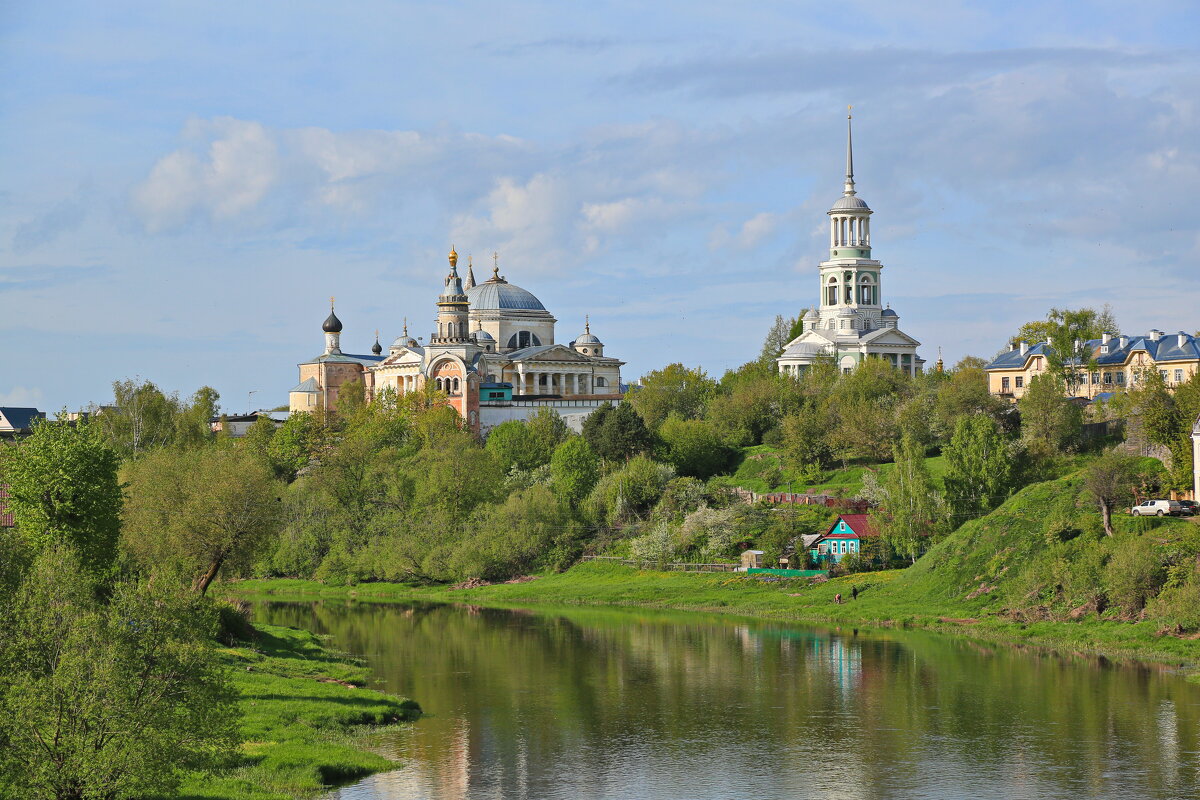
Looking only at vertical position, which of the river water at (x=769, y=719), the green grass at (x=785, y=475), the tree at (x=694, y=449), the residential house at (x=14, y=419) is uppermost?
the residential house at (x=14, y=419)

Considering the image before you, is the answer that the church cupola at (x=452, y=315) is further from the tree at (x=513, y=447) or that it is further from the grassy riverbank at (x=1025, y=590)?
the grassy riverbank at (x=1025, y=590)

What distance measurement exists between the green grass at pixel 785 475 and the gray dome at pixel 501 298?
33.9 metres

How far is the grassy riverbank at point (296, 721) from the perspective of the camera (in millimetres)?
28094

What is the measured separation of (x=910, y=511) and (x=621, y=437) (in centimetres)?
2218

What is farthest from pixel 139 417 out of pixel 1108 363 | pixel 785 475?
pixel 1108 363

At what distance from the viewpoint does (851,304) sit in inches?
4063

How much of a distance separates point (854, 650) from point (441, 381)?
2079 inches

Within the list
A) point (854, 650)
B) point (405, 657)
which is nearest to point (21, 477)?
point (405, 657)

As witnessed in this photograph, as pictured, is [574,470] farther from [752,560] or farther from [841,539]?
[841,539]

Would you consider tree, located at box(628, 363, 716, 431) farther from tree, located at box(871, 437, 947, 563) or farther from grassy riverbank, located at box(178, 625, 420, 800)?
grassy riverbank, located at box(178, 625, 420, 800)

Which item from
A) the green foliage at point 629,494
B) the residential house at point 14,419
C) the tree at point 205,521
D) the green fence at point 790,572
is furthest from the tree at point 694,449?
the residential house at point 14,419

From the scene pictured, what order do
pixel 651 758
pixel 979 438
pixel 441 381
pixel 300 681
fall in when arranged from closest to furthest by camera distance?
pixel 651 758 → pixel 300 681 → pixel 979 438 → pixel 441 381

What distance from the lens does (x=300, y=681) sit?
38.3 metres

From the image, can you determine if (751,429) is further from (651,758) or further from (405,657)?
(651,758)
